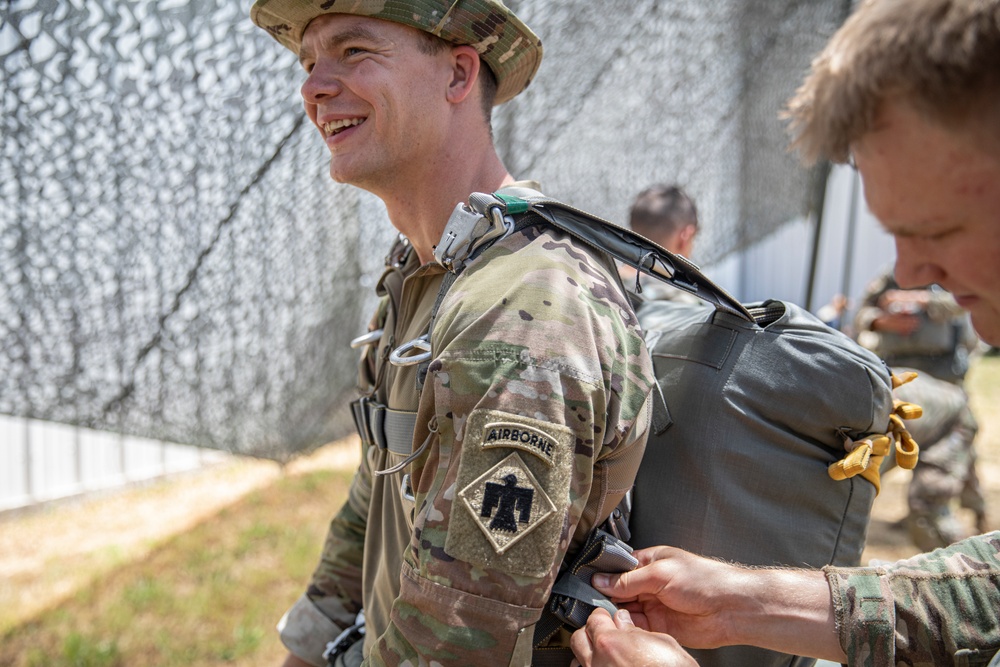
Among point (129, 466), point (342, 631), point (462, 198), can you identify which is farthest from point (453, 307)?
point (129, 466)

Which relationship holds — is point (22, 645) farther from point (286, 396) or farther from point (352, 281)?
point (352, 281)

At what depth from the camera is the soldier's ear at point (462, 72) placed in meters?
1.69

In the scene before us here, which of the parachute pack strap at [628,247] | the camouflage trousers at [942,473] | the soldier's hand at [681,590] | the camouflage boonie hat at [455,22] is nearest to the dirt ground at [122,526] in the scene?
the camouflage trousers at [942,473]

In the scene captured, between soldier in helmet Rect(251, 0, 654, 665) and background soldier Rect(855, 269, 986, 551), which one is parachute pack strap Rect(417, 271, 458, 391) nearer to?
soldier in helmet Rect(251, 0, 654, 665)

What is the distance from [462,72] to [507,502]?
0.97 m

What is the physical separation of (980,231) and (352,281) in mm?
2719

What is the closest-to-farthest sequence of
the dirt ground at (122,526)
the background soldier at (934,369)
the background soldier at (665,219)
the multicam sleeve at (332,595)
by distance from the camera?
the multicam sleeve at (332,595) < the background soldier at (665,219) < the dirt ground at (122,526) < the background soldier at (934,369)

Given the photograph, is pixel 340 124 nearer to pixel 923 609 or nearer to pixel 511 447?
pixel 511 447

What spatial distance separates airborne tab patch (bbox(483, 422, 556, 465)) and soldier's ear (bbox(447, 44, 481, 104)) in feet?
2.75

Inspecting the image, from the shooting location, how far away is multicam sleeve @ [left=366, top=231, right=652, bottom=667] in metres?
1.12

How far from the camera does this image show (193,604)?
396 centimetres

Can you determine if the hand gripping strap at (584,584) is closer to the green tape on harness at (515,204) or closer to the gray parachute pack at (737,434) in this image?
the gray parachute pack at (737,434)

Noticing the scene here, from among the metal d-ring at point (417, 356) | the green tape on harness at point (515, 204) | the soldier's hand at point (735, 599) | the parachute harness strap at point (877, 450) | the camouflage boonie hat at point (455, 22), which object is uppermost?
the camouflage boonie hat at point (455, 22)

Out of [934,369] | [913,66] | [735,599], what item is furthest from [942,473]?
[913,66]
